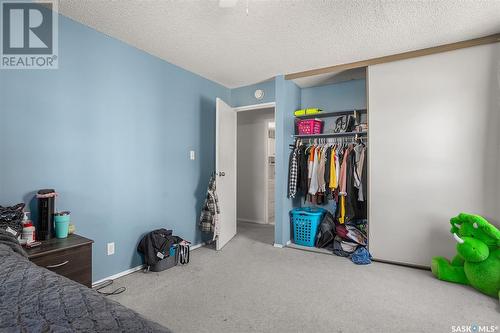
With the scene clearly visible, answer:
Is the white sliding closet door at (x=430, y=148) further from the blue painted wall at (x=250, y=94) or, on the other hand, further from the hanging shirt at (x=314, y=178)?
the blue painted wall at (x=250, y=94)

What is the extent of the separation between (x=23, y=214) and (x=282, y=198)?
2.68 metres

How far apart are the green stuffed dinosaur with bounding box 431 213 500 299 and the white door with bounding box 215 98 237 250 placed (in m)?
2.52

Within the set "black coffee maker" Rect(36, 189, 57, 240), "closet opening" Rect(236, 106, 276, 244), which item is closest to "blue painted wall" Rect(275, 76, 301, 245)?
"closet opening" Rect(236, 106, 276, 244)

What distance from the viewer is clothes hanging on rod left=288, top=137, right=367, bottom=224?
10.3 ft

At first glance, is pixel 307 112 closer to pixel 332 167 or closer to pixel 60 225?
pixel 332 167

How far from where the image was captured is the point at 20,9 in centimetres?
192

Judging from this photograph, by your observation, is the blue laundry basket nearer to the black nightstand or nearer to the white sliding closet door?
the white sliding closet door

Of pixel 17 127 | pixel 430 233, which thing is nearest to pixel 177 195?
pixel 17 127

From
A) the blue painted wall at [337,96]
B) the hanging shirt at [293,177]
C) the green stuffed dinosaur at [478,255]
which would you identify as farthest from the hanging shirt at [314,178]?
the green stuffed dinosaur at [478,255]

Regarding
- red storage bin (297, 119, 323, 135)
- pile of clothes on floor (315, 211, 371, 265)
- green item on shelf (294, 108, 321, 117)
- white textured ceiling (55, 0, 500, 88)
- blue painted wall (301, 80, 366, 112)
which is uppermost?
white textured ceiling (55, 0, 500, 88)

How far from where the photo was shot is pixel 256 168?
522 centimetres

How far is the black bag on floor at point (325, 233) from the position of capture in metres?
3.39

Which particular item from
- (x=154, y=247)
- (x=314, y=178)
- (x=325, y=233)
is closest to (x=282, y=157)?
(x=314, y=178)

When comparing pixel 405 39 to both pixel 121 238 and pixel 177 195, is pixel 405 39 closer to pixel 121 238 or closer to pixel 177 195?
pixel 177 195
